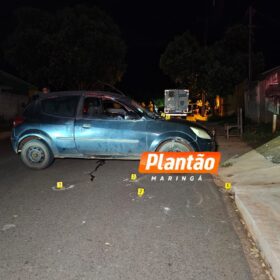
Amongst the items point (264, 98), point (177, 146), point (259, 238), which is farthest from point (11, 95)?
point (259, 238)

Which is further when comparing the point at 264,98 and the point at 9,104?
the point at 9,104

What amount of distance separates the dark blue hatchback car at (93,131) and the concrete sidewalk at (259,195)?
99 centimetres

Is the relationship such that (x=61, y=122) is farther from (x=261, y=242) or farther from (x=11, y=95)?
(x=11, y=95)

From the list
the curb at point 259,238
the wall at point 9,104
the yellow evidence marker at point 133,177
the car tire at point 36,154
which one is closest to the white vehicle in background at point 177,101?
the wall at point 9,104

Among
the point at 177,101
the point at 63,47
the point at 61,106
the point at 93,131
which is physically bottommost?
the point at 93,131

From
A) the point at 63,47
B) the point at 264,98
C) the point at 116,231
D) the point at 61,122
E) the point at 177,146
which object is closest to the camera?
the point at 116,231

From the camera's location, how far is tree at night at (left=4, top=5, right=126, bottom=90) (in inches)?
1385

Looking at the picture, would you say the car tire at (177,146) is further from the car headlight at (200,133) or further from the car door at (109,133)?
the car door at (109,133)

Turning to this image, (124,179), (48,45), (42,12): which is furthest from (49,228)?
(42,12)

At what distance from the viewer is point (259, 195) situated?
5.93 m

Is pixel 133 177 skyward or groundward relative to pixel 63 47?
groundward

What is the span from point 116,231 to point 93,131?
391 cm

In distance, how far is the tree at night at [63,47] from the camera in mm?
35188

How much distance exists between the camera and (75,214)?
5566 mm
